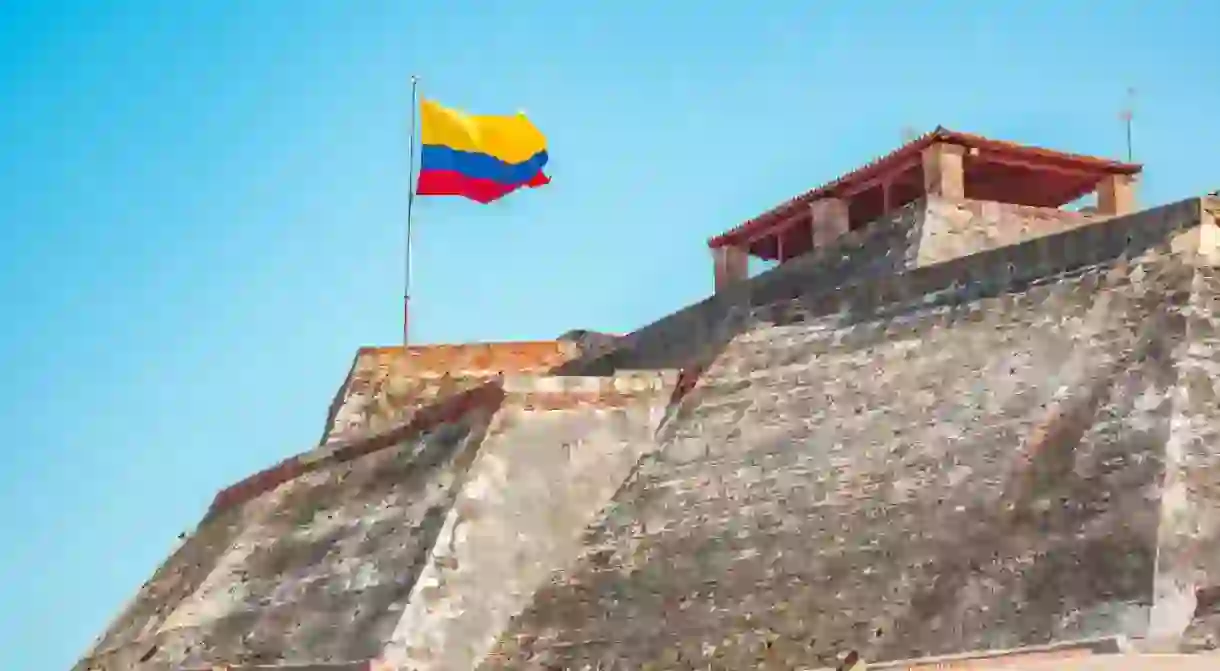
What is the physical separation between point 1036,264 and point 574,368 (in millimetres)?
6973

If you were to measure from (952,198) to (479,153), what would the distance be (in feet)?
20.3

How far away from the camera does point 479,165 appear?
2036 centimetres

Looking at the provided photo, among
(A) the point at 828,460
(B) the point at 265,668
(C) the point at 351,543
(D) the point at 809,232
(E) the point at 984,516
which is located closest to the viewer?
(E) the point at 984,516

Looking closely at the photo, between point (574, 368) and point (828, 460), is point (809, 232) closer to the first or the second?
point (574, 368)

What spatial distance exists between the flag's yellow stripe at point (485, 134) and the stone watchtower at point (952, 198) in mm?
2568

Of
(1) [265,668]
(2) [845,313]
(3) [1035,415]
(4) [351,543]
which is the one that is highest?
(2) [845,313]

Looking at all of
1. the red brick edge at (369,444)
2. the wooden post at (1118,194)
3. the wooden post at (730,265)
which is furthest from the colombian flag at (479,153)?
the wooden post at (1118,194)

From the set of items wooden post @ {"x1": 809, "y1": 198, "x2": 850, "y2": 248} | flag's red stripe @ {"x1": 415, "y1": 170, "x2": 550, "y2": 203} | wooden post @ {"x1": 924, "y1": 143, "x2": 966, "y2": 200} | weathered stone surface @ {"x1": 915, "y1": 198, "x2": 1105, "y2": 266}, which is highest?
flag's red stripe @ {"x1": 415, "y1": 170, "x2": 550, "y2": 203}

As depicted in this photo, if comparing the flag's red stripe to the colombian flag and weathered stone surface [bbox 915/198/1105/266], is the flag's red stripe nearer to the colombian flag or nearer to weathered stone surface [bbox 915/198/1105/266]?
the colombian flag

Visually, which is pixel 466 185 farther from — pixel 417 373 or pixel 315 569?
pixel 315 569

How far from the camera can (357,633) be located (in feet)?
48.1

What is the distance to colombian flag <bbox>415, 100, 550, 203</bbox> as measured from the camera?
2025 cm

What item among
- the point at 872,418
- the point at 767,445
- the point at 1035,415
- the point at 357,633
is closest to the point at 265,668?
the point at 357,633

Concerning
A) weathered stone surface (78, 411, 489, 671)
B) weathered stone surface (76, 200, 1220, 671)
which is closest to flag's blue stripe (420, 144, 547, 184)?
weathered stone surface (76, 200, 1220, 671)
